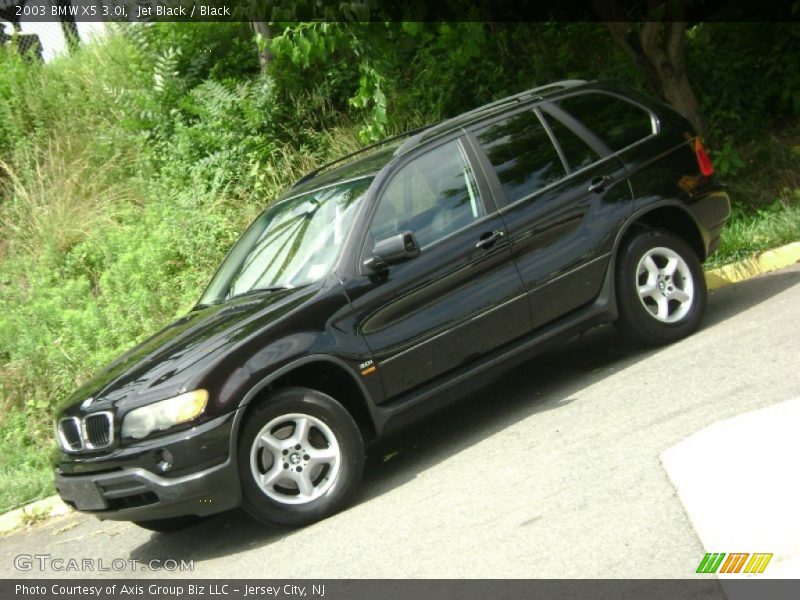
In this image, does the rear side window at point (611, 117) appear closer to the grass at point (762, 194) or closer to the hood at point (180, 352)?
the grass at point (762, 194)

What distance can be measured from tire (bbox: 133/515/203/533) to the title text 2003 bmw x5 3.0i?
2cm

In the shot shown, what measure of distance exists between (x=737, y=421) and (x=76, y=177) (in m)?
9.66

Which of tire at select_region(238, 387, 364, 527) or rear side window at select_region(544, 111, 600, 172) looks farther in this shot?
rear side window at select_region(544, 111, 600, 172)

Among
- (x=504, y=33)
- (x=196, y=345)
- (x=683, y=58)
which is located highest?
(x=504, y=33)

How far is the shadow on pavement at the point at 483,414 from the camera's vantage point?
6.41 metres

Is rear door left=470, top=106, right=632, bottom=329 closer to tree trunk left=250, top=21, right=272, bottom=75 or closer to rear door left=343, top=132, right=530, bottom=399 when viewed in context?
rear door left=343, top=132, right=530, bottom=399

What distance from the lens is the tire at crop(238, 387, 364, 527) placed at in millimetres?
5871

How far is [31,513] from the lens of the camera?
7.74 metres

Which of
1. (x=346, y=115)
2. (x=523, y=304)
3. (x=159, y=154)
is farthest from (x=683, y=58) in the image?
(x=159, y=154)

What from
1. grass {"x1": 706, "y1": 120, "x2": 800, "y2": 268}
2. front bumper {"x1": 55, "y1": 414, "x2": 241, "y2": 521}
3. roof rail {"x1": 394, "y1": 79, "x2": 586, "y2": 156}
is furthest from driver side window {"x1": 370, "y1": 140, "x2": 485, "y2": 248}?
grass {"x1": 706, "y1": 120, "x2": 800, "y2": 268}

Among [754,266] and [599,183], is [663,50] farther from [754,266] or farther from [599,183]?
[599,183]

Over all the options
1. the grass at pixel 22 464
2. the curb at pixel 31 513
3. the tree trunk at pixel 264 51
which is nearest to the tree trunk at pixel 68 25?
the tree trunk at pixel 264 51

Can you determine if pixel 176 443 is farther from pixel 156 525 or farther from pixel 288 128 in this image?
pixel 288 128

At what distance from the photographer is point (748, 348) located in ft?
23.4
